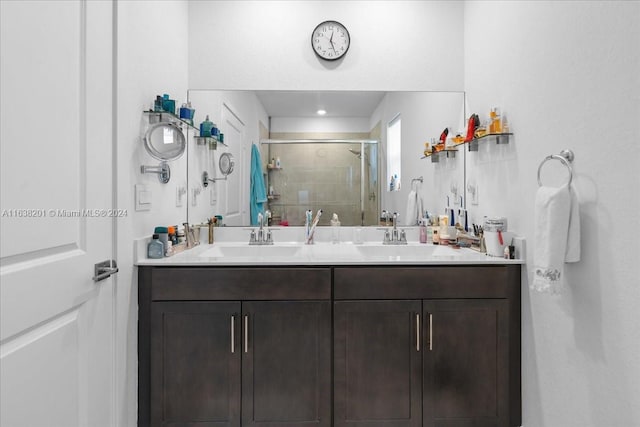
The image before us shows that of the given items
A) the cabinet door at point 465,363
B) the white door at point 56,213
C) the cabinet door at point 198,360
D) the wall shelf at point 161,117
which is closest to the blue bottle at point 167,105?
the wall shelf at point 161,117

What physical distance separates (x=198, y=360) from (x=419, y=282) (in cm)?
107

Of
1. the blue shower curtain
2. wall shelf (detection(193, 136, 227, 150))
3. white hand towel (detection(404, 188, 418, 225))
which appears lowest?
white hand towel (detection(404, 188, 418, 225))

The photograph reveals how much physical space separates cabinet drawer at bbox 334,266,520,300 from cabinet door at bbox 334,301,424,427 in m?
0.05

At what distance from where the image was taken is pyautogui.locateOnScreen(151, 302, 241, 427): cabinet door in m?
1.78

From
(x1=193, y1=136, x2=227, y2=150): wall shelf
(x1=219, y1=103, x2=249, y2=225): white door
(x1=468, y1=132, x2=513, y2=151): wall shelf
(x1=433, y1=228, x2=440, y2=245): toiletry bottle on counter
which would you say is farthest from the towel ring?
(x1=193, y1=136, x2=227, y2=150): wall shelf

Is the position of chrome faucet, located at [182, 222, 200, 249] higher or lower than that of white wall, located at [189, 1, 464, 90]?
Answer: lower

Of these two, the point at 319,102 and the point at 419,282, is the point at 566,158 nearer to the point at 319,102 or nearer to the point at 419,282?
the point at 419,282

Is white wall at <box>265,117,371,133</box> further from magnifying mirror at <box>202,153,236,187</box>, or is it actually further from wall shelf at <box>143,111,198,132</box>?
wall shelf at <box>143,111,198,132</box>

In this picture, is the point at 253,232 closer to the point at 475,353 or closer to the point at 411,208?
the point at 411,208

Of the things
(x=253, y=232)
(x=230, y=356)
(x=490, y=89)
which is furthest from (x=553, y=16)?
(x=230, y=356)

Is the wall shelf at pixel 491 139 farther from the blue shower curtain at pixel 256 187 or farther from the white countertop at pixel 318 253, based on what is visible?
the blue shower curtain at pixel 256 187

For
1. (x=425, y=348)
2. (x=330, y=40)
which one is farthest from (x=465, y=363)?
(x=330, y=40)

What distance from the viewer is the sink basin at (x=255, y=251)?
2223 millimetres

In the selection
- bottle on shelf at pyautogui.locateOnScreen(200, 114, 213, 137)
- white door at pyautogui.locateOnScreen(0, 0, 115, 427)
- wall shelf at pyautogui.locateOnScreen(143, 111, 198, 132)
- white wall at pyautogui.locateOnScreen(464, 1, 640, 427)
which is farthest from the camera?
bottle on shelf at pyautogui.locateOnScreen(200, 114, 213, 137)
